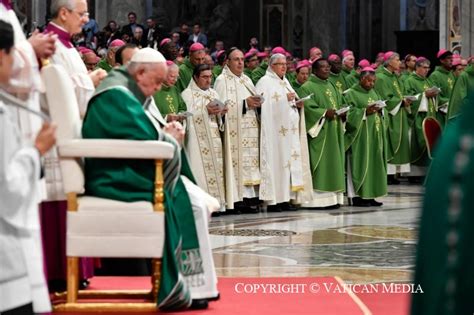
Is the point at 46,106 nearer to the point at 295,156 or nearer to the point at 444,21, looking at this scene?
the point at 295,156

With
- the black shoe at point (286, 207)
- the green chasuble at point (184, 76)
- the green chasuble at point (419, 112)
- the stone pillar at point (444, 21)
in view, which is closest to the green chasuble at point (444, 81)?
the green chasuble at point (419, 112)

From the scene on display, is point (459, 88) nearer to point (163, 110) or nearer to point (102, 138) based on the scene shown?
point (163, 110)

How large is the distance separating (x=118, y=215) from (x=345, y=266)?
378 centimetres

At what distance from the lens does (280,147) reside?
15750mm

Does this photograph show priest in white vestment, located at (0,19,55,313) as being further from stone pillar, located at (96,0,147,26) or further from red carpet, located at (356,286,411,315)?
stone pillar, located at (96,0,147,26)

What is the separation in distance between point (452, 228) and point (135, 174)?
537 cm

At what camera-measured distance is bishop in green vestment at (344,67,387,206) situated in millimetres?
16547

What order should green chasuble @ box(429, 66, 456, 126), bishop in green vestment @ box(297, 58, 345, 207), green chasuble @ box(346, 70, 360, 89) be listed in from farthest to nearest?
green chasuble @ box(429, 66, 456, 126)
green chasuble @ box(346, 70, 360, 89)
bishop in green vestment @ box(297, 58, 345, 207)

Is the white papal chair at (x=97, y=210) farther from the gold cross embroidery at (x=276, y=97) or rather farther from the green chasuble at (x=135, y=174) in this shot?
the gold cross embroidery at (x=276, y=97)

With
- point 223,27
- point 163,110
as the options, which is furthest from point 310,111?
point 223,27

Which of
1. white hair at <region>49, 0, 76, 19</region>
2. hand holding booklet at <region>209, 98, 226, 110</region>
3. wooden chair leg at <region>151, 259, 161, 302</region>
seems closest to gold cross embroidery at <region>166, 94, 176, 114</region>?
hand holding booklet at <region>209, 98, 226, 110</region>

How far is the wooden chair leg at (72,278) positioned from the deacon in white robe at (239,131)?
8168 mm

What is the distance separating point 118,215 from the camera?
254 inches

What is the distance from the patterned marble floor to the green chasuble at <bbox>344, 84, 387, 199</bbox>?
0.44m
